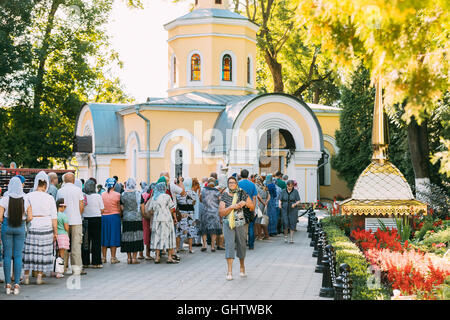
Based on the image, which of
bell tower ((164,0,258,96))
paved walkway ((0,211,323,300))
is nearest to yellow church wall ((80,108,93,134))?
bell tower ((164,0,258,96))

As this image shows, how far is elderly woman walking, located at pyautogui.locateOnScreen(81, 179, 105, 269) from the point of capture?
40.8 ft

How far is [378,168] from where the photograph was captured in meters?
14.6

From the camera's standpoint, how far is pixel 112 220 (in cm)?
1320

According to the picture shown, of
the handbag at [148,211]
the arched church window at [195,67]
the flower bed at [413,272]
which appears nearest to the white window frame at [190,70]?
the arched church window at [195,67]

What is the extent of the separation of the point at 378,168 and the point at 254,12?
27348 mm

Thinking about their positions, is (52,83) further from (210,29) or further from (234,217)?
(234,217)

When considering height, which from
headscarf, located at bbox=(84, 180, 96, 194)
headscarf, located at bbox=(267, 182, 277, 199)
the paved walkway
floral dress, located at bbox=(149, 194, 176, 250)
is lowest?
the paved walkway

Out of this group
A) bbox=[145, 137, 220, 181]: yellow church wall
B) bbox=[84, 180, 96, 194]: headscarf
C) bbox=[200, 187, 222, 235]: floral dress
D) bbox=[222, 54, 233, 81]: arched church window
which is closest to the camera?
bbox=[84, 180, 96, 194]: headscarf

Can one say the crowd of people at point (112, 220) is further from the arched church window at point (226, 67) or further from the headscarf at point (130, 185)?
the arched church window at point (226, 67)

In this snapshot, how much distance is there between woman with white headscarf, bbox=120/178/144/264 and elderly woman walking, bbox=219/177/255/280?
2.73m

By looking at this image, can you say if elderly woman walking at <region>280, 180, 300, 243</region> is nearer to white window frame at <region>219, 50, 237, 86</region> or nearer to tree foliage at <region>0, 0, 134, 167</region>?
white window frame at <region>219, 50, 237, 86</region>

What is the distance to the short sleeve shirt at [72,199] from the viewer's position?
11.4 m
